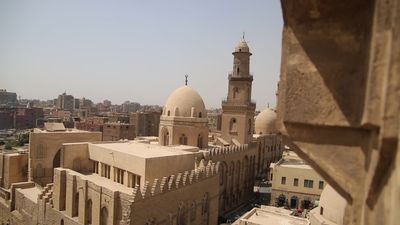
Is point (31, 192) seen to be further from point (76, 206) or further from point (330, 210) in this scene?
point (330, 210)

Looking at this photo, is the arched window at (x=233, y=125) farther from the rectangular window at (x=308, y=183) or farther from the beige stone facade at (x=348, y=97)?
the beige stone facade at (x=348, y=97)

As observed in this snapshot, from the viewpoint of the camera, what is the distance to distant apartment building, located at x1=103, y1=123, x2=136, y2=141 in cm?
5214

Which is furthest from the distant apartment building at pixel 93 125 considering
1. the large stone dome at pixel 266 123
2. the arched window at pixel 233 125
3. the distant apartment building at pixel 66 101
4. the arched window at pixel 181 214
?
the distant apartment building at pixel 66 101

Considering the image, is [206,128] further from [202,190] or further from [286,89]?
[286,89]

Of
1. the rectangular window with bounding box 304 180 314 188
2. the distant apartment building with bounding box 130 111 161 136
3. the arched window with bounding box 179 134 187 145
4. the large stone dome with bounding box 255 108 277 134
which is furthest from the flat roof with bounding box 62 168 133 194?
the distant apartment building with bounding box 130 111 161 136

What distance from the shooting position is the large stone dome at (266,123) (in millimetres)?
40750

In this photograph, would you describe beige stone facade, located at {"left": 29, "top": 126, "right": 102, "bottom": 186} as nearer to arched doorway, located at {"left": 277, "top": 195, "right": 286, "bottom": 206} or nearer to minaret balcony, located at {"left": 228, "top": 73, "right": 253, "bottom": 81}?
minaret balcony, located at {"left": 228, "top": 73, "right": 253, "bottom": 81}

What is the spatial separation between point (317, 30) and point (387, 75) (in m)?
0.80

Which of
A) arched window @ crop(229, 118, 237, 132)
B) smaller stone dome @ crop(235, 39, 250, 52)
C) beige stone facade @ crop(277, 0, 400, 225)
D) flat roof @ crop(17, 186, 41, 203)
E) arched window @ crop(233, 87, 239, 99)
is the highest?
smaller stone dome @ crop(235, 39, 250, 52)

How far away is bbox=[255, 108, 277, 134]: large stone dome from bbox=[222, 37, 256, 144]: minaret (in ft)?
37.2

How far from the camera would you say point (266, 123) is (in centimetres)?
4084

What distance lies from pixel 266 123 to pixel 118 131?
25924 mm

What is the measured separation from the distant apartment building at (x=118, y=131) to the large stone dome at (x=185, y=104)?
28192 millimetres

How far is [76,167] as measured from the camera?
20516mm
